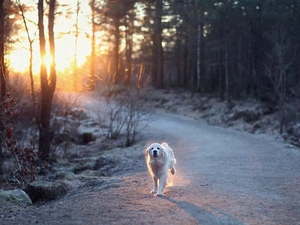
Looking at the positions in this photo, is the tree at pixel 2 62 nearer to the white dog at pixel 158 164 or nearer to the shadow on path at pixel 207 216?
the white dog at pixel 158 164

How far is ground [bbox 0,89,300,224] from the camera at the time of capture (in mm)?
7000

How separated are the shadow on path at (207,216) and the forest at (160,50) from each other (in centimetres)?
573

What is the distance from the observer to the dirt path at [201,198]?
22.7 feet

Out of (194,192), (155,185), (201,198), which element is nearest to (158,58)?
(155,185)

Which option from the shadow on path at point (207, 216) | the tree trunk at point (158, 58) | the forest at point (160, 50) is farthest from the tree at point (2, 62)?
the tree trunk at point (158, 58)

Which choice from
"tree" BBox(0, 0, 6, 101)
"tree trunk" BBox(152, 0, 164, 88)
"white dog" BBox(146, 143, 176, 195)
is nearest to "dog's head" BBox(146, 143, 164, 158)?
"white dog" BBox(146, 143, 176, 195)

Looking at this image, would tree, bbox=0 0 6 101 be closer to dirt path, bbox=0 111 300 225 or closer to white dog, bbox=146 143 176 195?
dirt path, bbox=0 111 300 225

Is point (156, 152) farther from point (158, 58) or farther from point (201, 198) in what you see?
point (158, 58)

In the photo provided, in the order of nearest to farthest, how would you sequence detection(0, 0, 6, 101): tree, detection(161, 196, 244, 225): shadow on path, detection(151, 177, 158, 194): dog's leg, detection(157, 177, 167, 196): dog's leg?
detection(161, 196, 244, 225): shadow on path
detection(157, 177, 167, 196): dog's leg
detection(151, 177, 158, 194): dog's leg
detection(0, 0, 6, 101): tree

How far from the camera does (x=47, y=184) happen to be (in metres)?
10.3

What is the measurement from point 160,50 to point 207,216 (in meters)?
Answer: 38.3

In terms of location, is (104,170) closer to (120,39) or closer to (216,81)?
(216,81)

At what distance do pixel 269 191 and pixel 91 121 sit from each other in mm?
19821

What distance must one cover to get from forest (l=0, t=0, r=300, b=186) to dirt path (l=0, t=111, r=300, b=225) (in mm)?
3836
